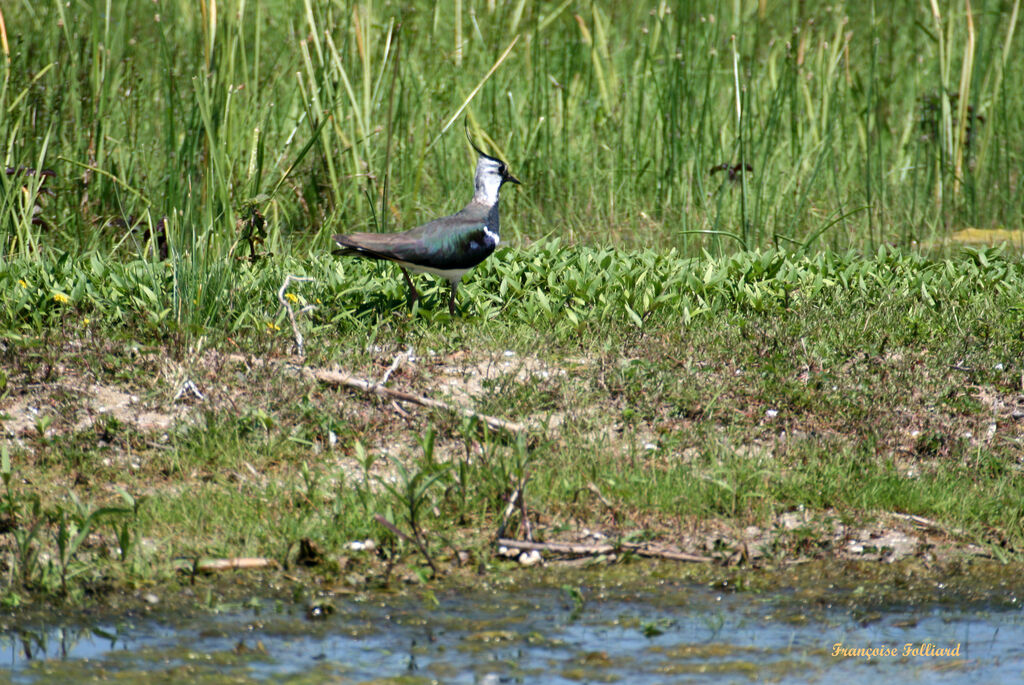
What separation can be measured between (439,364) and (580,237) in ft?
9.09

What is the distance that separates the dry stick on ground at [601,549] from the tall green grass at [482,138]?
2.77 metres

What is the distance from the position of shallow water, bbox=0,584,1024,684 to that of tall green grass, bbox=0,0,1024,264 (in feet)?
9.61

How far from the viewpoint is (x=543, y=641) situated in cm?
331

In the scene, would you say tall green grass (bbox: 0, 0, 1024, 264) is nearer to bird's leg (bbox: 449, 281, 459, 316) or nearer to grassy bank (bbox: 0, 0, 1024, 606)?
grassy bank (bbox: 0, 0, 1024, 606)

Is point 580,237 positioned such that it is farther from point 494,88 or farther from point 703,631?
point 703,631

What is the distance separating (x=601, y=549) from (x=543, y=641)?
64cm

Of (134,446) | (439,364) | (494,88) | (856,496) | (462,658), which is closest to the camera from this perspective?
(462,658)

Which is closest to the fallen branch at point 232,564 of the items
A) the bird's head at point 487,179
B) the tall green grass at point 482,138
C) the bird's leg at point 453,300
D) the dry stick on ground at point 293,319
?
the dry stick on ground at point 293,319

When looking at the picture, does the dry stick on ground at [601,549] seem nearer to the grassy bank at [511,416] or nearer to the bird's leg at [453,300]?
the grassy bank at [511,416]

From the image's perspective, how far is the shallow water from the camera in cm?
310

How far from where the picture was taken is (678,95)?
25.7 feet

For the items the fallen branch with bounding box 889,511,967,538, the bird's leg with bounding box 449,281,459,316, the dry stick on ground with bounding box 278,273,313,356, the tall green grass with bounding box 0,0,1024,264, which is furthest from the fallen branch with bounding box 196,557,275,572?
the tall green grass with bounding box 0,0,1024,264

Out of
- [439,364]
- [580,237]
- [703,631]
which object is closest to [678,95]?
[580,237]

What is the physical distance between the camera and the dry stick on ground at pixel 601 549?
3850 mm
